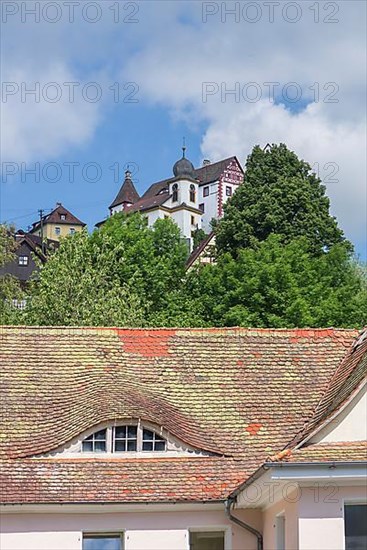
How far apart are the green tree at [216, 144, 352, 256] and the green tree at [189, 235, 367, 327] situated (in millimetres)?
5609

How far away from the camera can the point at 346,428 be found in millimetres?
16656

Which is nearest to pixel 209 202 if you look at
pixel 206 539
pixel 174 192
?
pixel 174 192

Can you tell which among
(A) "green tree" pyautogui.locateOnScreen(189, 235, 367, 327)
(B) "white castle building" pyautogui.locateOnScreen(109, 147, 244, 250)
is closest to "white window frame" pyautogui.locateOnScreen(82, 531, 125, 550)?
(A) "green tree" pyautogui.locateOnScreen(189, 235, 367, 327)

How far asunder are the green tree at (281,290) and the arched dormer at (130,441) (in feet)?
73.9

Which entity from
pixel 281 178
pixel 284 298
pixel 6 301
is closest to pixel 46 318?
pixel 6 301

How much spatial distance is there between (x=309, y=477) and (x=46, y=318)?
28366 mm

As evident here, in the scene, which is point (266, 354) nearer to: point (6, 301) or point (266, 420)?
point (266, 420)

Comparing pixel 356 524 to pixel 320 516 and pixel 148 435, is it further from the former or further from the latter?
pixel 148 435

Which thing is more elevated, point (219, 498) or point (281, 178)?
point (281, 178)

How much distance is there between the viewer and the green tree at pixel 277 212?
181 feet

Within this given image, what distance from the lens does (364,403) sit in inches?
671

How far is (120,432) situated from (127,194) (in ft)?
380

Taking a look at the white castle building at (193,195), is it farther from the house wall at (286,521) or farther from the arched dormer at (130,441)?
the house wall at (286,521)

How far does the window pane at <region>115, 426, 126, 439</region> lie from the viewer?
19422mm
